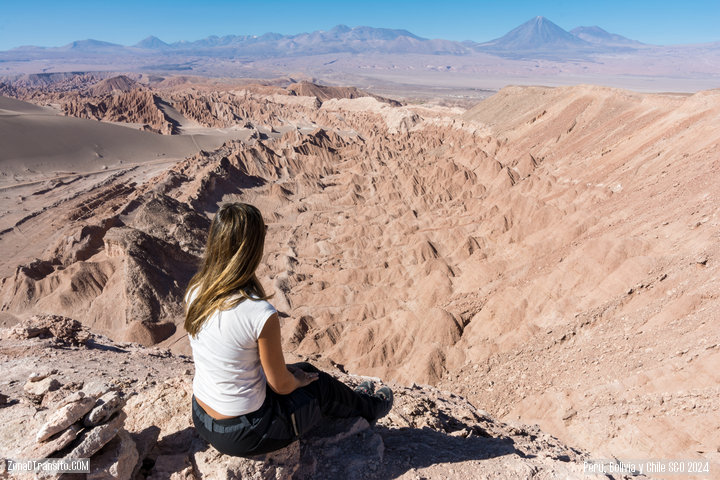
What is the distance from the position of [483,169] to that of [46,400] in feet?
118

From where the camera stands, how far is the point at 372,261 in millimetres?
26453

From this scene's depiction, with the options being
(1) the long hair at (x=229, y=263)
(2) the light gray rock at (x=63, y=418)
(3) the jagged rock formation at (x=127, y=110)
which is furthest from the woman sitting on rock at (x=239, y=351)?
(3) the jagged rock formation at (x=127, y=110)

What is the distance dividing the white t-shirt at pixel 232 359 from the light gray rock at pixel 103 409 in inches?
36.6

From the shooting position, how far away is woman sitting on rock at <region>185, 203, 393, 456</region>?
2.96m

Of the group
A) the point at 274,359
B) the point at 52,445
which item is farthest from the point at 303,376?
the point at 52,445

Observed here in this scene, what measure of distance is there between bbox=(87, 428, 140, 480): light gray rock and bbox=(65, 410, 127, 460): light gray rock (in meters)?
0.11

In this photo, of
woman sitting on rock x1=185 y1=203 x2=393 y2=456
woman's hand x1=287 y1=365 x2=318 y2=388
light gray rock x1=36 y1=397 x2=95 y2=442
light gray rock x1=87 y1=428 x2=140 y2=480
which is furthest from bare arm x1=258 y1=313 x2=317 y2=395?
light gray rock x1=36 y1=397 x2=95 y2=442

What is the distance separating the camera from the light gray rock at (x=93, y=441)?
3381 mm

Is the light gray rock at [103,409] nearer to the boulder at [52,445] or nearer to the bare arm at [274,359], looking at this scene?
the boulder at [52,445]

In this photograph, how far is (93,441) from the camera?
3.45 meters

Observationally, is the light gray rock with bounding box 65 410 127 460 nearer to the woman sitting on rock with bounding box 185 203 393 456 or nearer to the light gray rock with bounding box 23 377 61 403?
the woman sitting on rock with bounding box 185 203 393 456

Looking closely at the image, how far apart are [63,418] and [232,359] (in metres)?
1.64

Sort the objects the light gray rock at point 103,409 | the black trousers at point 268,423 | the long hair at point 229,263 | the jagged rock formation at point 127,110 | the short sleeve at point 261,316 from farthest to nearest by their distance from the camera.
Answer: the jagged rock formation at point 127,110 < the light gray rock at point 103,409 < the black trousers at point 268,423 < the long hair at point 229,263 < the short sleeve at point 261,316

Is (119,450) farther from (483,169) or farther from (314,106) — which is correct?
(314,106)
